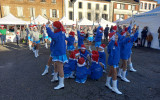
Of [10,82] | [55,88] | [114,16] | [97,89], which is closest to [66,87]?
[55,88]

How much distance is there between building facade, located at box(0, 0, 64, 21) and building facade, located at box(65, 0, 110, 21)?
2.83 metres

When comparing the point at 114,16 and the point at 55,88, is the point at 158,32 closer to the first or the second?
the point at 55,88

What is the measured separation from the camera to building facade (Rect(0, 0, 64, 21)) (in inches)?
972

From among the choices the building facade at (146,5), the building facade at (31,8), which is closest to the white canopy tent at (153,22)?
the building facade at (31,8)

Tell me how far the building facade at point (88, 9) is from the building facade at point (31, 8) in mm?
2833

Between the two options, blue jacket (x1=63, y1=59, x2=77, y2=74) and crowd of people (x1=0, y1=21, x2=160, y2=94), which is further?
blue jacket (x1=63, y1=59, x2=77, y2=74)

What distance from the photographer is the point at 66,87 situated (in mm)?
4195

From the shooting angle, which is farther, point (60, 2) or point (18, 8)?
point (60, 2)

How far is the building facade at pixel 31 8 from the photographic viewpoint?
2468 cm

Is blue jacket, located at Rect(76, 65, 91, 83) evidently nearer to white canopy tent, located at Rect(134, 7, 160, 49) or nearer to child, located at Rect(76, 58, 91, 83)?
child, located at Rect(76, 58, 91, 83)

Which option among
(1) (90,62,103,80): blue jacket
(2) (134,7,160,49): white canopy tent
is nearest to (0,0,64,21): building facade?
(2) (134,7,160,49): white canopy tent

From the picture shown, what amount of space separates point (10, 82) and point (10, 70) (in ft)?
5.07

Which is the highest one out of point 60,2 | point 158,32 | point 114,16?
point 60,2

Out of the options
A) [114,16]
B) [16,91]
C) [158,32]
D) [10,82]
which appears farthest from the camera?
[114,16]
